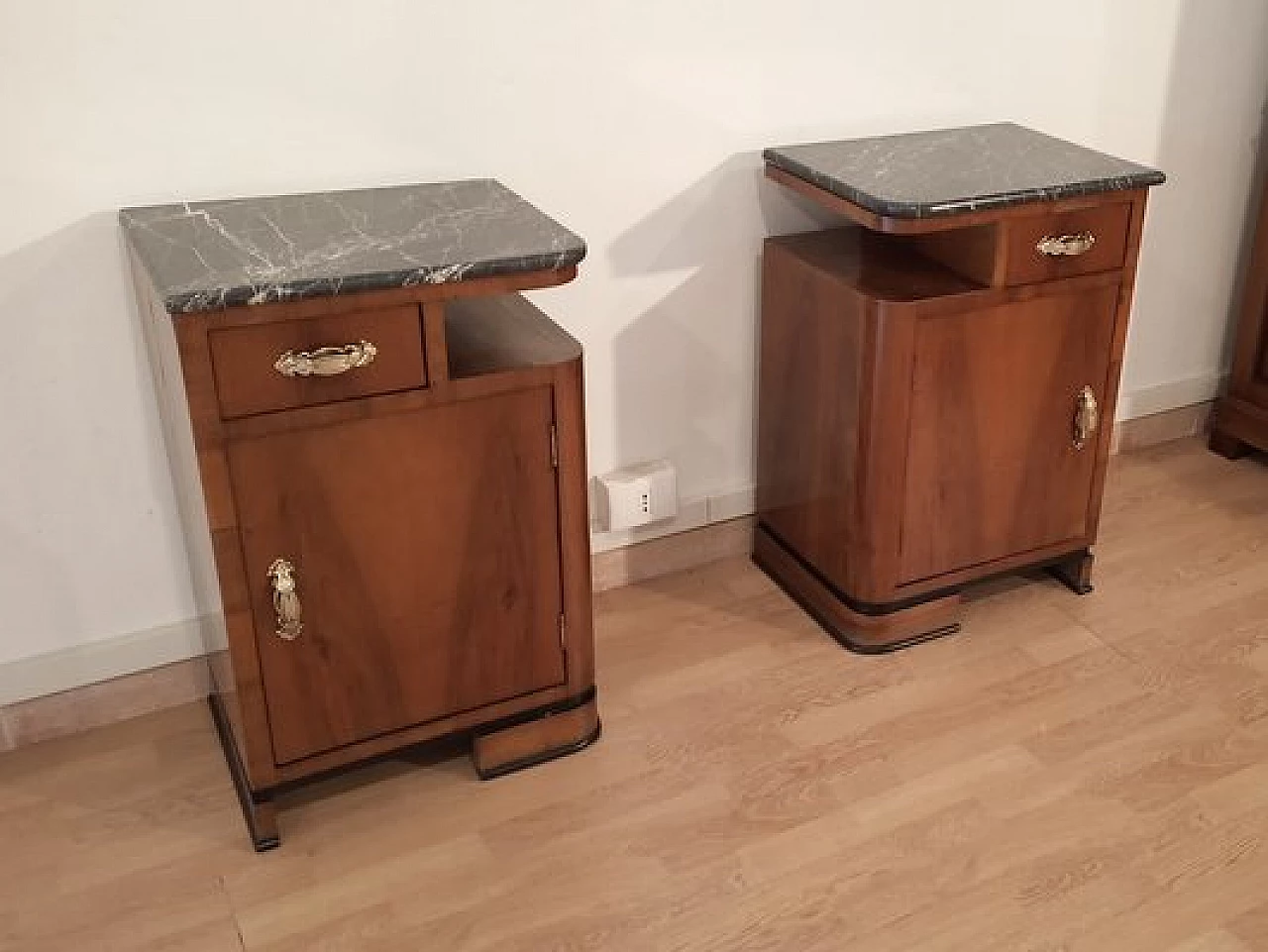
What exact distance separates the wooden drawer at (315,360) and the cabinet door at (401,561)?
0.05m

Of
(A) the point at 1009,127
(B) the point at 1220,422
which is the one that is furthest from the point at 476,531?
(B) the point at 1220,422

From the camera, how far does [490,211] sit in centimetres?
174

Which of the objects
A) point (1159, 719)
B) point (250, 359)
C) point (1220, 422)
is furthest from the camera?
point (1220, 422)

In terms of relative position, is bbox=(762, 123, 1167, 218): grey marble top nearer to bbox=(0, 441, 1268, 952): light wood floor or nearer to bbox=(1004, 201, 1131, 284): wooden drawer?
bbox=(1004, 201, 1131, 284): wooden drawer

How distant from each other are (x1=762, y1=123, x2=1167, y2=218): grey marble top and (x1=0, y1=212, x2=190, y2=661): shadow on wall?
107cm

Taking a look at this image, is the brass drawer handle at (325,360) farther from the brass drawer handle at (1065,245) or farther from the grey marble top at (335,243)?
the brass drawer handle at (1065,245)

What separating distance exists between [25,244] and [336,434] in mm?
548

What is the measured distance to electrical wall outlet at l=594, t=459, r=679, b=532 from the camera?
2242 millimetres

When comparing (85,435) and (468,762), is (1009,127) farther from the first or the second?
(85,435)

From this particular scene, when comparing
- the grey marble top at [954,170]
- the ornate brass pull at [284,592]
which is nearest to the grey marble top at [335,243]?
the ornate brass pull at [284,592]

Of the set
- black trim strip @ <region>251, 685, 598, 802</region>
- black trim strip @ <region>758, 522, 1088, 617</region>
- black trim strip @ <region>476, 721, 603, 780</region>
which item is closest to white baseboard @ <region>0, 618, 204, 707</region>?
black trim strip @ <region>251, 685, 598, 802</region>

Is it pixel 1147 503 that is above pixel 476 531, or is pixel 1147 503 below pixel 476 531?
below

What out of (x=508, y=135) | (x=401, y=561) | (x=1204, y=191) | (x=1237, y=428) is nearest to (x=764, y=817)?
(x=401, y=561)

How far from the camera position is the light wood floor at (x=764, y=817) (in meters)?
1.59
